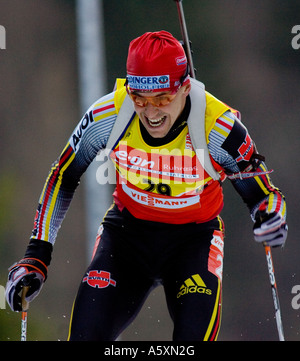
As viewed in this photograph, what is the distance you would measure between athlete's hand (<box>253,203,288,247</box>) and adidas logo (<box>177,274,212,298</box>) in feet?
1.07

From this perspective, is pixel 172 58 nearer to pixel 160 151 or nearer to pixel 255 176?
pixel 160 151

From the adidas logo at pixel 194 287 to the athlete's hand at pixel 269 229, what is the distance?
0.33 meters

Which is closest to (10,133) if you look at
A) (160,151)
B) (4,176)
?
(4,176)

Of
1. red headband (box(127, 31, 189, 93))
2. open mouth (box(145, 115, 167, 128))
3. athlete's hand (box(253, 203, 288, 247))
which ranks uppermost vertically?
red headband (box(127, 31, 189, 93))

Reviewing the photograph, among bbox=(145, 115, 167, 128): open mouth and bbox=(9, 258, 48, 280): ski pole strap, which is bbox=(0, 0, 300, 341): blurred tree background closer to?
bbox=(9, 258, 48, 280): ski pole strap

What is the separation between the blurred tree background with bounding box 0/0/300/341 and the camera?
773 centimetres

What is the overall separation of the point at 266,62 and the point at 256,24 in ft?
1.36

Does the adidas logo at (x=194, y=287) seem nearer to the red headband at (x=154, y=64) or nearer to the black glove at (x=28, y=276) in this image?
the black glove at (x=28, y=276)

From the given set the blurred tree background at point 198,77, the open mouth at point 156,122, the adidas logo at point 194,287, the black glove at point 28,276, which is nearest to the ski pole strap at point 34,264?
the black glove at point 28,276

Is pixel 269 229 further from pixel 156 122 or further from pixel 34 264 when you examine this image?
pixel 34 264

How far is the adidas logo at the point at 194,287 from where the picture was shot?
369cm

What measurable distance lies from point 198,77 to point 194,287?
4.62 metres

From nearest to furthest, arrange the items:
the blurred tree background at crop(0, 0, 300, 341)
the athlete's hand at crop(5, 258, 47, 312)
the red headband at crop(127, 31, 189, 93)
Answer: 1. the red headband at crop(127, 31, 189, 93)
2. the athlete's hand at crop(5, 258, 47, 312)
3. the blurred tree background at crop(0, 0, 300, 341)

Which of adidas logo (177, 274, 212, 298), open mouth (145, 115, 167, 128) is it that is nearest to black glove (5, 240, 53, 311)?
adidas logo (177, 274, 212, 298)
